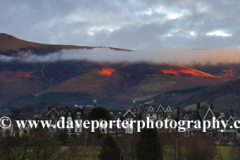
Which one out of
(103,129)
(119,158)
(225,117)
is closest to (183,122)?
(225,117)

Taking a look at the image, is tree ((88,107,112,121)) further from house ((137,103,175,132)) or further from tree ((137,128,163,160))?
tree ((137,128,163,160))

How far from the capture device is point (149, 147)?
187 feet

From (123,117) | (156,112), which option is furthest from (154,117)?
(123,117)

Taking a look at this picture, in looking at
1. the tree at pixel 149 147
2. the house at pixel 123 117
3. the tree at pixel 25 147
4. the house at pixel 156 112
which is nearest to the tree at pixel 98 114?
the house at pixel 123 117

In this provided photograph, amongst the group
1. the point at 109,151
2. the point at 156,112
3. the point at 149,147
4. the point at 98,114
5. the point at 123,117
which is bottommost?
the point at 109,151

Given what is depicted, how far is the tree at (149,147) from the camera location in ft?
187

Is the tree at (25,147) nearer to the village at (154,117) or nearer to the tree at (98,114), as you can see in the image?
the tree at (98,114)

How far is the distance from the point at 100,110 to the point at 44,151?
60356mm

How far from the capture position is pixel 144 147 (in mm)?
57219

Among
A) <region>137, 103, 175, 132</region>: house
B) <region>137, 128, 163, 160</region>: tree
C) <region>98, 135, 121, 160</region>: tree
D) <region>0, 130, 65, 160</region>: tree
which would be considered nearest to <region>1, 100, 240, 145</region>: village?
<region>137, 103, 175, 132</region>: house

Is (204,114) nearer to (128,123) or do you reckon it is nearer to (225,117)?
(225,117)

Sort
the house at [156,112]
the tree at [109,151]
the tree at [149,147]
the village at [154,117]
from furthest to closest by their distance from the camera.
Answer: the house at [156,112] → the village at [154,117] → the tree at [109,151] → the tree at [149,147]

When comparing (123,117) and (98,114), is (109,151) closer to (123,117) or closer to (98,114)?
(98,114)

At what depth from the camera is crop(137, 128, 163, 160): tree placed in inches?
2240
